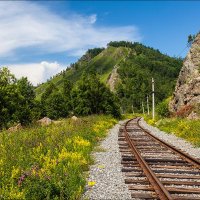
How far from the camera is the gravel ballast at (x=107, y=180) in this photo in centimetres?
826

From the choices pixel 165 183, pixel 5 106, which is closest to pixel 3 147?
pixel 165 183

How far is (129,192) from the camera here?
830 cm

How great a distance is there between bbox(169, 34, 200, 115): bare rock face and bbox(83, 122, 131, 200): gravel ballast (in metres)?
27.1

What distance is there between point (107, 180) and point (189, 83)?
34852mm

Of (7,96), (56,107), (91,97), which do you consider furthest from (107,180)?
(56,107)

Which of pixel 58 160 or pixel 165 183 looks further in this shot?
pixel 58 160

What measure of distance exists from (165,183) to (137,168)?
246 centimetres

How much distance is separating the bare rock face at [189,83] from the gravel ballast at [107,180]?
27.1 meters

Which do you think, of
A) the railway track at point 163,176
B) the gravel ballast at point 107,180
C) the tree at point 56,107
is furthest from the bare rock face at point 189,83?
the tree at point 56,107

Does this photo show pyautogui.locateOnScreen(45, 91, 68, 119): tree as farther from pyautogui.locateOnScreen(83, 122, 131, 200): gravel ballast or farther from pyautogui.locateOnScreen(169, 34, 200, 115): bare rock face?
pyautogui.locateOnScreen(83, 122, 131, 200): gravel ballast

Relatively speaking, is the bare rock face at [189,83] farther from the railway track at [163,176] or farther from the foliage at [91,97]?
the railway track at [163,176]

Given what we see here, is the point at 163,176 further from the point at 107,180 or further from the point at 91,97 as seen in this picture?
the point at 91,97

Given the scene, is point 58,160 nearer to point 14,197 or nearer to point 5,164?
point 5,164

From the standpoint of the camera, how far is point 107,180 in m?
9.90
